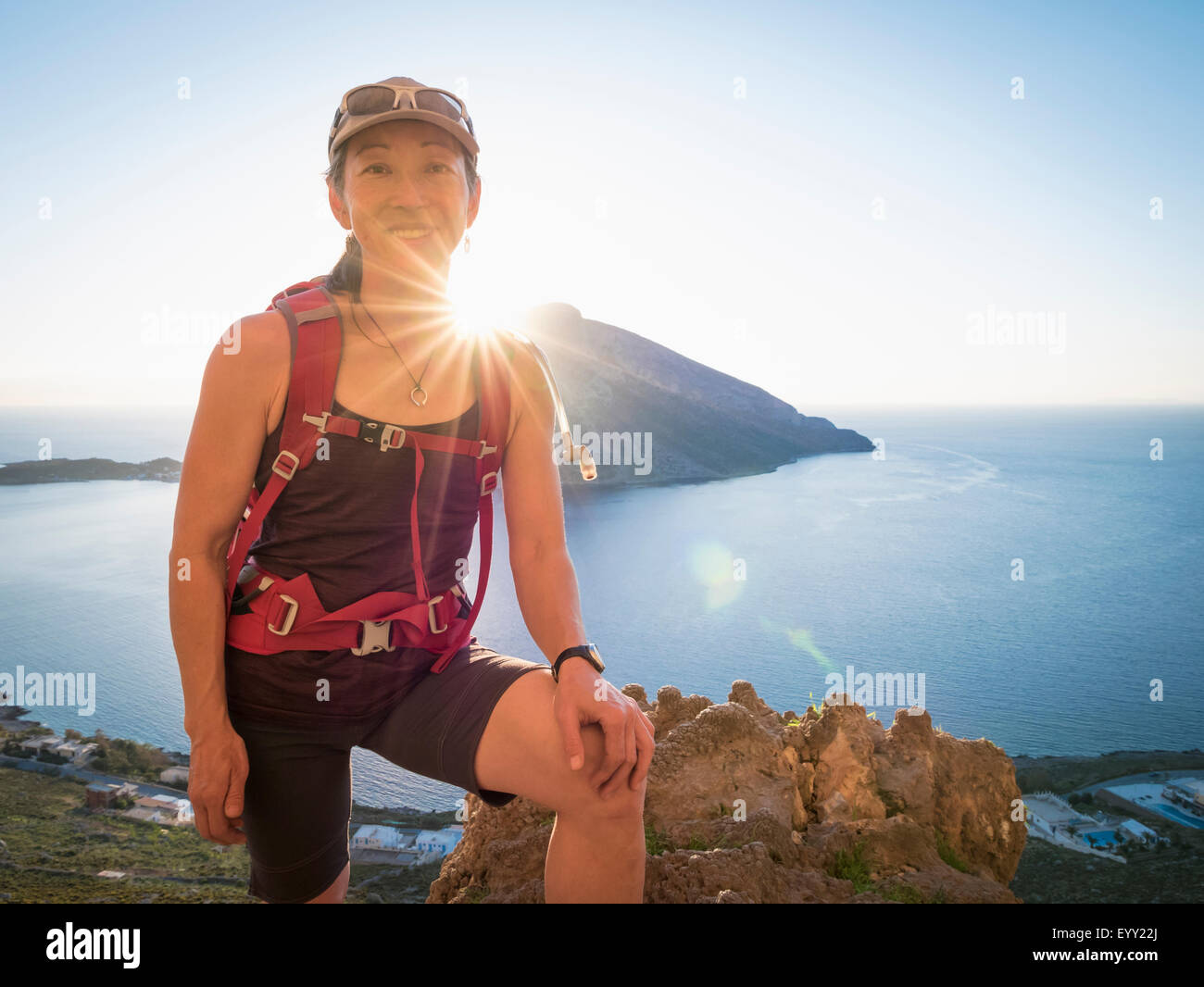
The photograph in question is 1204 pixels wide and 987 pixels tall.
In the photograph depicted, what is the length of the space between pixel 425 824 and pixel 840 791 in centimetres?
2101

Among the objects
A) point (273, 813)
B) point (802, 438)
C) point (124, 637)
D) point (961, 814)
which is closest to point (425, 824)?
point (961, 814)

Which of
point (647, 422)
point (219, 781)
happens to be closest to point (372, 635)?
point (219, 781)

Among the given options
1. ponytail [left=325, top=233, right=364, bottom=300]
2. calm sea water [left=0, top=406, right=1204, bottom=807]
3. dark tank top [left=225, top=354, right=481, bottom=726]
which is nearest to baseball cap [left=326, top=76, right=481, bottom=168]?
ponytail [left=325, top=233, right=364, bottom=300]

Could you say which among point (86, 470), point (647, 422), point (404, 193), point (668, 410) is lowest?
point (404, 193)

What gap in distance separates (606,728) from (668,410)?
9734 cm

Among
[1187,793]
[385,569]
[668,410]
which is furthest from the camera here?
[668,410]

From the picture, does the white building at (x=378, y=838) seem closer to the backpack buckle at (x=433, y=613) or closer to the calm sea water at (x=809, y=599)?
the calm sea water at (x=809, y=599)

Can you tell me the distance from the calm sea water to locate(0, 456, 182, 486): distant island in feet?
3.27

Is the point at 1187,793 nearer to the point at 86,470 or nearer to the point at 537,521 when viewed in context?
the point at 537,521

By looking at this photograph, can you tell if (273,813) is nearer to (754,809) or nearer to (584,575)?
(754,809)

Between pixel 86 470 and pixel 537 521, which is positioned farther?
pixel 86 470

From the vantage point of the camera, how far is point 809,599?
44.5 meters

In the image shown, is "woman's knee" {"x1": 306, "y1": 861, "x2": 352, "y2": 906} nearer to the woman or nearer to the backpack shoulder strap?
the woman

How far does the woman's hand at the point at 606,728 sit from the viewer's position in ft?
4.24
